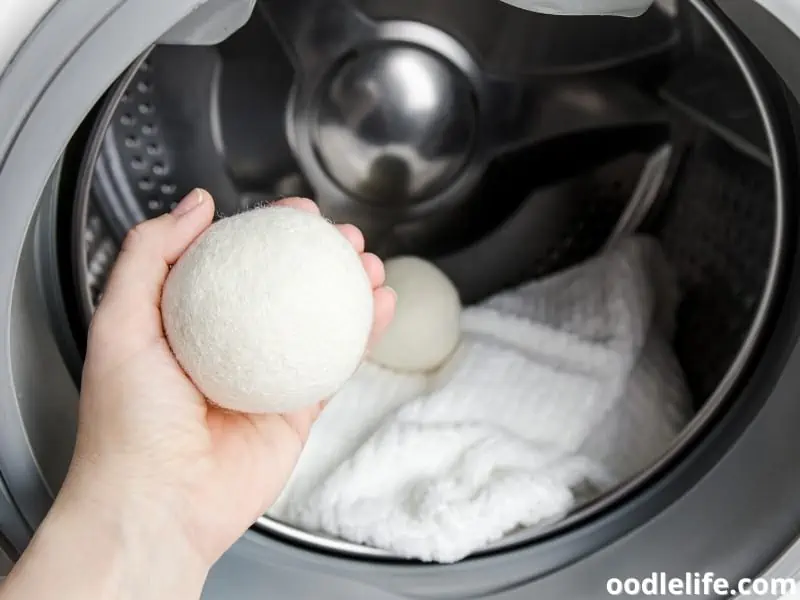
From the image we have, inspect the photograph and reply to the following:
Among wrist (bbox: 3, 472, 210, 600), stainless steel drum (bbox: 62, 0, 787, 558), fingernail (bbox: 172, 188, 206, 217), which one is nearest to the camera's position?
wrist (bbox: 3, 472, 210, 600)

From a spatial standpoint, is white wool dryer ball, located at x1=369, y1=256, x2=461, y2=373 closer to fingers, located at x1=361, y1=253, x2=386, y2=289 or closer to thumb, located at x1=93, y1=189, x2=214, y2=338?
fingers, located at x1=361, y1=253, x2=386, y2=289

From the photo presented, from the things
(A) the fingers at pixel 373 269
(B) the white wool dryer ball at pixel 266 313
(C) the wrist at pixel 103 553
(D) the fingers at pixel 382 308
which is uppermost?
(B) the white wool dryer ball at pixel 266 313

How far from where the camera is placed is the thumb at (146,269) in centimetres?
49

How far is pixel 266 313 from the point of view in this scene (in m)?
0.45

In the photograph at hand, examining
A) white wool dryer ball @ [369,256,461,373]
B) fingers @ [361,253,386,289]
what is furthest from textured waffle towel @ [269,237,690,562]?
fingers @ [361,253,386,289]

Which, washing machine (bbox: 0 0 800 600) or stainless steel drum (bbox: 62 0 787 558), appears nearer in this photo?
washing machine (bbox: 0 0 800 600)

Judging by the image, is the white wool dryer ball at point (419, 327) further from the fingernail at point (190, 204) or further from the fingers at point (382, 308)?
the fingernail at point (190, 204)

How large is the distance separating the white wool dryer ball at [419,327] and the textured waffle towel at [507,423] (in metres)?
0.01

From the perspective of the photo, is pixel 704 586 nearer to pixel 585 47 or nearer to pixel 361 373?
pixel 361 373

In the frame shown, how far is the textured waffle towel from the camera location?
2.00 feet

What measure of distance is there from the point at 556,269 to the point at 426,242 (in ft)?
0.47

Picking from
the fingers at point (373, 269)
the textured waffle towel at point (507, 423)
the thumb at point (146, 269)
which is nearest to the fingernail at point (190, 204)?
the thumb at point (146, 269)

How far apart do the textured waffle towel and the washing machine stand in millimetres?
29

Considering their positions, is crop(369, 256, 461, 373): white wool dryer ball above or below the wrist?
below
